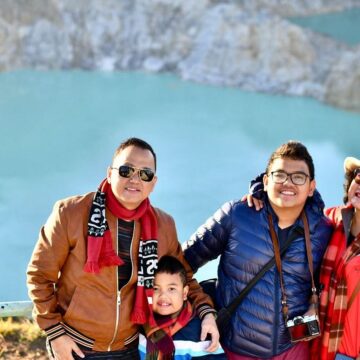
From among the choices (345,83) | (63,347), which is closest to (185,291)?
(63,347)

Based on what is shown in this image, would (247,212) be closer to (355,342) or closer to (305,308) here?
(305,308)

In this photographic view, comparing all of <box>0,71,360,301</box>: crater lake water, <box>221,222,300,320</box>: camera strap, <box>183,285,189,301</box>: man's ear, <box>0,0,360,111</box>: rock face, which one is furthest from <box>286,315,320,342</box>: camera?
<box>0,0,360,111</box>: rock face

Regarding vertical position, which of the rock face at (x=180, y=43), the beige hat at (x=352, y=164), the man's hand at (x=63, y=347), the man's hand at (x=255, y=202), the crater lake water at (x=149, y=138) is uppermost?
the rock face at (x=180, y=43)

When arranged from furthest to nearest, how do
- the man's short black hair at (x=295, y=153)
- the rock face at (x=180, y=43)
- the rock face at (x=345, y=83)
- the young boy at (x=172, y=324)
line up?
the rock face at (x=180, y=43), the rock face at (x=345, y=83), the man's short black hair at (x=295, y=153), the young boy at (x=172, y=324)

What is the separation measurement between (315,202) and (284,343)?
508 mm

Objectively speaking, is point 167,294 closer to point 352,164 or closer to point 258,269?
point 258,269

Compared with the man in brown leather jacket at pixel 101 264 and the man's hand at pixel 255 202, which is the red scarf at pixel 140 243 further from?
the man's hand at pixel 255 202

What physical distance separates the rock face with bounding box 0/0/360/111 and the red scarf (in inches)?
342

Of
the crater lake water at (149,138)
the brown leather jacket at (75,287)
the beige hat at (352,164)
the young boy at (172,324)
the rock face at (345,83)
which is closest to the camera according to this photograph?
the brown leather jacket at (75,287)

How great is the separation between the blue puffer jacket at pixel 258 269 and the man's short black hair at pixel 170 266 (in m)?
0.16

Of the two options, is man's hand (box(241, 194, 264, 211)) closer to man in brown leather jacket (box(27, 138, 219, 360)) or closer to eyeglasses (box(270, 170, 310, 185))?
eyeglasses (box(270, 170, 310, 185))

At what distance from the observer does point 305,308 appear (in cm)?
219

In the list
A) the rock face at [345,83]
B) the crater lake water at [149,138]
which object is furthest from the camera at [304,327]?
the rock face at [345,83]

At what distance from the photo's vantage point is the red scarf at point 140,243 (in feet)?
6.35
